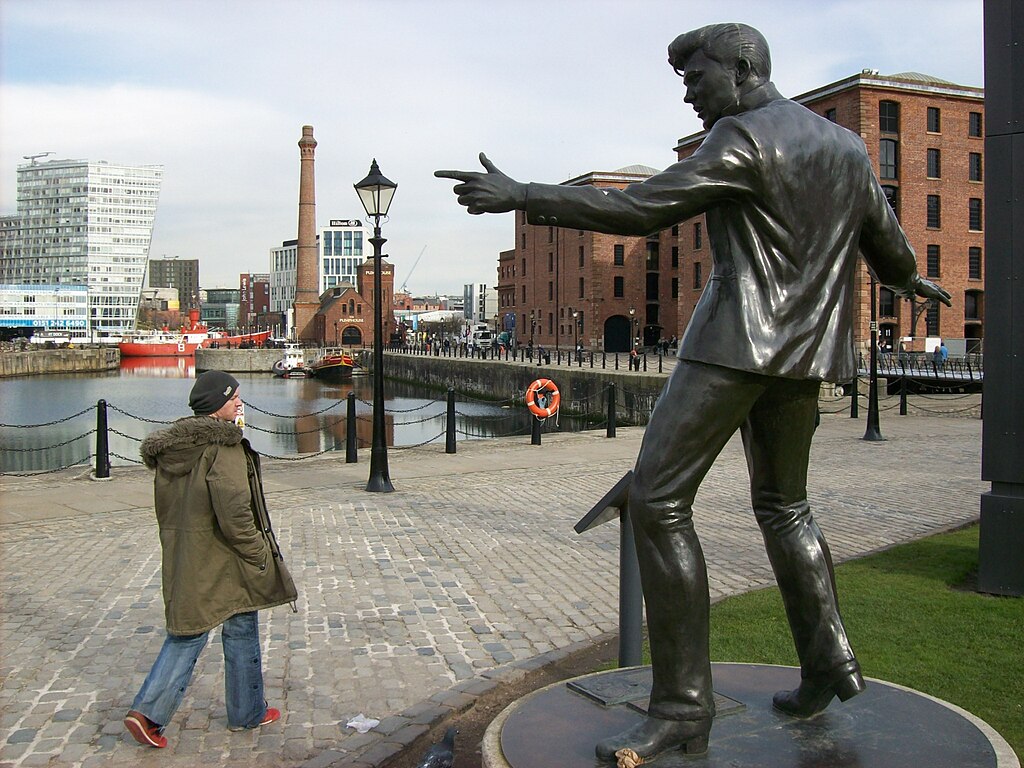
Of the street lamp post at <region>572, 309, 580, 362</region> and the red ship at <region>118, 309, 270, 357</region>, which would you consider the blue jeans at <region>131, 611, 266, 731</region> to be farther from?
the red ship at <region>118, 309, 270, 357</region>

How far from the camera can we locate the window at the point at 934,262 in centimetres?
4500

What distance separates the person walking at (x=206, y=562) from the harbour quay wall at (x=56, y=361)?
3002 inches

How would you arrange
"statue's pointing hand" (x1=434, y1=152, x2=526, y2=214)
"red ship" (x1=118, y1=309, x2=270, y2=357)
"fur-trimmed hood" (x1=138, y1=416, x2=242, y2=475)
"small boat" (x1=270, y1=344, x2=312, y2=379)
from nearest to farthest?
"statue's pointing hand" (x1=434, y1=152, x2=526, y2=214)
"fur-trimmed hood" (x1=138, y1=416, x2=242, y2=475)
"small boat" (x1=270, y1=344, x2=312, y2=379)
"red ship" (x1=118, y1=309, x2=270, y2=357)

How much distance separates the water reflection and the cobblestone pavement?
6.29 ft

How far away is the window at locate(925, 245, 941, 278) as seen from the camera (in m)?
45.0

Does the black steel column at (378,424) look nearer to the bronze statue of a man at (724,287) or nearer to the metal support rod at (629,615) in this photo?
the metal support rod at (629,615)

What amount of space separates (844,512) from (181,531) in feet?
24.8

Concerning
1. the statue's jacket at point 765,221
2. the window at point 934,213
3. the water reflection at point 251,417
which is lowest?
the water reflection at point 251,417

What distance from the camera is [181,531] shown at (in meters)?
3.97

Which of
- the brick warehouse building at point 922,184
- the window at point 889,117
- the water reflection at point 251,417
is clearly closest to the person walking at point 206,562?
the water reflection at point 251,417

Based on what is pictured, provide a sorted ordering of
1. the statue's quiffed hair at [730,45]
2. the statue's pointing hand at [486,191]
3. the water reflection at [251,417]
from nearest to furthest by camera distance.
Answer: the statue's pointing hand at [486,191]
the statue's quiffed hair at [730,45]
the water reflection at [251,417]

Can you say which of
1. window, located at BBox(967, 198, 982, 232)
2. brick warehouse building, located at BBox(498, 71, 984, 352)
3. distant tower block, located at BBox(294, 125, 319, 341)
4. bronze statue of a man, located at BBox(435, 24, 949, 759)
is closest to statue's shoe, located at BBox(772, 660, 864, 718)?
bronze statue of a man, located at BBox(435, 24, 949, 759)

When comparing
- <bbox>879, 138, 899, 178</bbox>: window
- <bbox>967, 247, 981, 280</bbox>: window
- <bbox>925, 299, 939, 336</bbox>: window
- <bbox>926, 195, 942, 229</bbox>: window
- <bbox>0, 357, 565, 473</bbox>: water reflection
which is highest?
<bbox>879, 138, 899, 178</bbox>: window

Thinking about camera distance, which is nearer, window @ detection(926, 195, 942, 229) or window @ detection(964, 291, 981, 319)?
window @ detection(926, 195, 942, 229)
